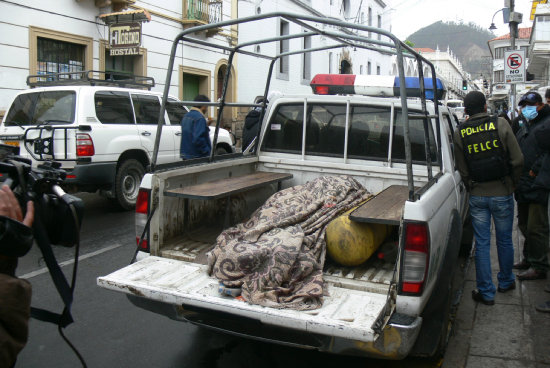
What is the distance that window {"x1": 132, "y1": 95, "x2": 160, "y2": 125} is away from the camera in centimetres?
904

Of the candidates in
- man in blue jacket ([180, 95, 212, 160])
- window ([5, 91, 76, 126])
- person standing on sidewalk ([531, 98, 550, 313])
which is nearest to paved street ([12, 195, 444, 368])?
person standing on sidewalk ([531, 98, 550, 313])

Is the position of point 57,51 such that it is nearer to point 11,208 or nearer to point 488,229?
point 488,229

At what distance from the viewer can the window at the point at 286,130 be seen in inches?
207

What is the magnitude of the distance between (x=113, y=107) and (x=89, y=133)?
0.87m

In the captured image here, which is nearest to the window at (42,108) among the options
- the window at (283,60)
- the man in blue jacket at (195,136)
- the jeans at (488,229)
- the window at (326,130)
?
the man in blue jacket at (195,136)

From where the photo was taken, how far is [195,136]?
7359 millimetres

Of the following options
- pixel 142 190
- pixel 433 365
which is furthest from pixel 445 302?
pixel 142 190

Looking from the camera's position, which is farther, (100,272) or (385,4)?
(385,4)

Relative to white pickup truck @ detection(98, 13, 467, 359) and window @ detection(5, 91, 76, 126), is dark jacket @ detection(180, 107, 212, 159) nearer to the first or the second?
window @ detection(5, 91, 76, 126)

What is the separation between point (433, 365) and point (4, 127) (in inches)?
289

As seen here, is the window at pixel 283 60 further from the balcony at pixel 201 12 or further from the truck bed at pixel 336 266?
the truck bed at pixel 336 266

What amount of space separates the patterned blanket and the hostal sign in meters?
10.5

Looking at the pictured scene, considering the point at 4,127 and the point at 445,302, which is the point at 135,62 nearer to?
the point at 4,127

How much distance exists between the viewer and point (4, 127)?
26.6ft
